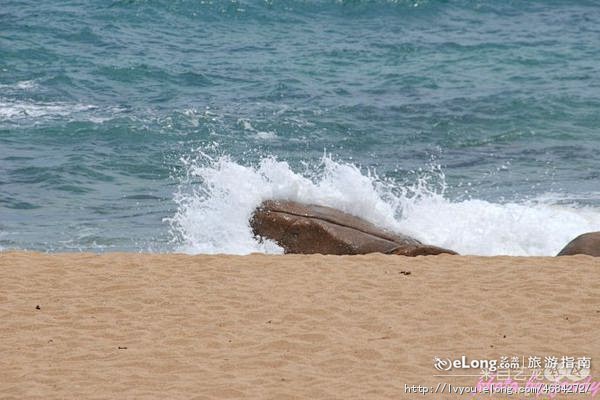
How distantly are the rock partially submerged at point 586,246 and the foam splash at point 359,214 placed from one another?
62.3 inches

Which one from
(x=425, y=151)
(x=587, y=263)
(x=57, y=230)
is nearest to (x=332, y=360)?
(x=587, y=263)

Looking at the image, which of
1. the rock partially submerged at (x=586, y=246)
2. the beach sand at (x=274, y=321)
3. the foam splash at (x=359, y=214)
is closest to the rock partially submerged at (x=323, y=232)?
the foam splash at (x=359, y=214)

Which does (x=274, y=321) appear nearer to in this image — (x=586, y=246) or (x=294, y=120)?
(x=586, y=246)

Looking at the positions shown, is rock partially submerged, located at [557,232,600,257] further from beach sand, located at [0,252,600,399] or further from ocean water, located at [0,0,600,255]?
ocean water, located at [0,0,600,255]

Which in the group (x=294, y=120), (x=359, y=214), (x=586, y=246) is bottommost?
(x=294, y=120)

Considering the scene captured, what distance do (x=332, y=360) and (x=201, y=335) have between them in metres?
1.06

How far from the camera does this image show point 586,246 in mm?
9500

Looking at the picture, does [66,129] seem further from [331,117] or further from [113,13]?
[113,13]

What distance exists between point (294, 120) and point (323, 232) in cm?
757

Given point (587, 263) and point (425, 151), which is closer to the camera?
point (587, 263)

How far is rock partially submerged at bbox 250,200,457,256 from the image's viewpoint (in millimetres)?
9773

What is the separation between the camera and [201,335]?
6922 millimetres

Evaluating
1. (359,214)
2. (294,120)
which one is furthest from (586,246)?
(294,120)

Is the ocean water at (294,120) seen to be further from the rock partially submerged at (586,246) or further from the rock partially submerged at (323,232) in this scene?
the rock partially submerged at (586,246)
